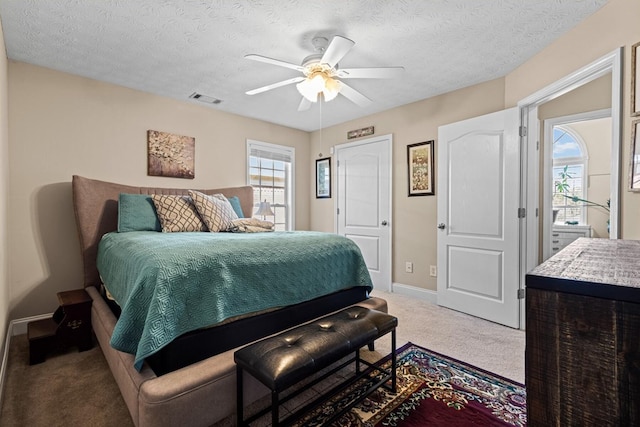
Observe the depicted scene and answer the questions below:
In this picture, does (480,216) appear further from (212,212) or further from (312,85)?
(212,212)

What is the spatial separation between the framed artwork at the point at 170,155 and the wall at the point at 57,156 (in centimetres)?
7

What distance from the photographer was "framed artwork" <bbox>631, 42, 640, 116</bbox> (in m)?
→ 1.64

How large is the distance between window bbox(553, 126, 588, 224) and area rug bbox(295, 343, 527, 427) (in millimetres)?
4315

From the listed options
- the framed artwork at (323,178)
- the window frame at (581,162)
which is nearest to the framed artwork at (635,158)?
the framed artwork at (323,178)

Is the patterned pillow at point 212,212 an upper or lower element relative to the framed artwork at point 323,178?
lower

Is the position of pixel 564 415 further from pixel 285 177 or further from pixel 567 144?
pixel 567 144

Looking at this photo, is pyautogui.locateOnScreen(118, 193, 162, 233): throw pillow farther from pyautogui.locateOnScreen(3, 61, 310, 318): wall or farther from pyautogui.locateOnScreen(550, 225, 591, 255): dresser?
pyautogui.locateOnScreen(550, 225, 591, 255): dresser

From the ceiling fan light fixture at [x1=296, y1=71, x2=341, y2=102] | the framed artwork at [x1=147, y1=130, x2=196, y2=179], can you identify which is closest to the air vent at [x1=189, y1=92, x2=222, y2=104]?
the framed artwork at [x1=147, y1=130, x2=196, y2=179]

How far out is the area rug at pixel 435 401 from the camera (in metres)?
1.53

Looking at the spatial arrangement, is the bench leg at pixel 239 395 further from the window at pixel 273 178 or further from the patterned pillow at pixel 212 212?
the window at pixel 273 178

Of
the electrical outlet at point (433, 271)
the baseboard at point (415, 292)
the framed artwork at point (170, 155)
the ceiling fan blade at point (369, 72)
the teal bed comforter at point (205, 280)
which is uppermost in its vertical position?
the ceiling fan blade at point (369, 72)

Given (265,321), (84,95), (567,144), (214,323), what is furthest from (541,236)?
(84,95)

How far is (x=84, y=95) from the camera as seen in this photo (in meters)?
2.92

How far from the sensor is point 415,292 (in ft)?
12.0
